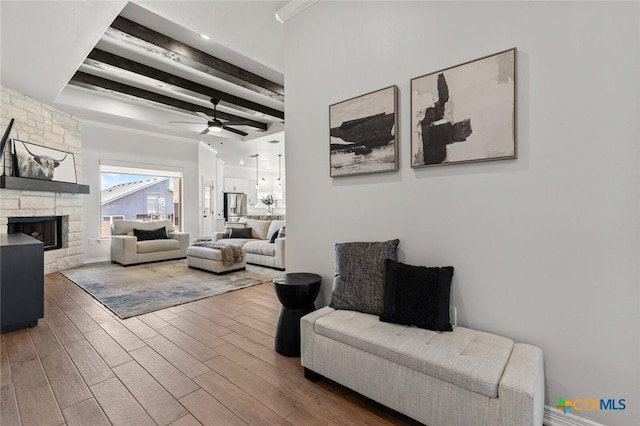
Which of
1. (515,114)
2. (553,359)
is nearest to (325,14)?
(515,114)

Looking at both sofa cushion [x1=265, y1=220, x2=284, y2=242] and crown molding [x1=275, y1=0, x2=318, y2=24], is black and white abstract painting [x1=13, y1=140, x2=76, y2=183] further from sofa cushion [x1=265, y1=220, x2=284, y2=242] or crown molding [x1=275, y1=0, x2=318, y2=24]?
crown molding [x1=275, y1=0, x2=318, y2=24]

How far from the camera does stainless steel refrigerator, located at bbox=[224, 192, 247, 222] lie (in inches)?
391

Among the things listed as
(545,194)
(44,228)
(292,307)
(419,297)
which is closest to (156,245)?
(44,228)

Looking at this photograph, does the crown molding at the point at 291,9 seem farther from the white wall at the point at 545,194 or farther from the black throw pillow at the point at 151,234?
the black throw pillow at the point at 151,234

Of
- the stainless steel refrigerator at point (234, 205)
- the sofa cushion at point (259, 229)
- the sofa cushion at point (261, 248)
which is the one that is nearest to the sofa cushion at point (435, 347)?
the sofa cushion at point (261, 248)

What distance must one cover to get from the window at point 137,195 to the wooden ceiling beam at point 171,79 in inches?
123

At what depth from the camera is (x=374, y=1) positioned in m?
2.18

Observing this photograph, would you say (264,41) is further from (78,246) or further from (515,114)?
(78,246)

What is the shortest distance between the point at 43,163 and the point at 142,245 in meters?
2.09

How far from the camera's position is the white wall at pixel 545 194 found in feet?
4.42

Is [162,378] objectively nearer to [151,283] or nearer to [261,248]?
[151,283]

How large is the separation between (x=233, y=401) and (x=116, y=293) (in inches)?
123

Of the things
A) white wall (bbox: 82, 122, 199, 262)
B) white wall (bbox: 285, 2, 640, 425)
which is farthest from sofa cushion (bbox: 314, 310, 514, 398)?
white wall (bbox: 82, 122, 199, 262)

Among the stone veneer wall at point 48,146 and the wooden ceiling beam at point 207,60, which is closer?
the wooden ceiling beam at point 207,60
